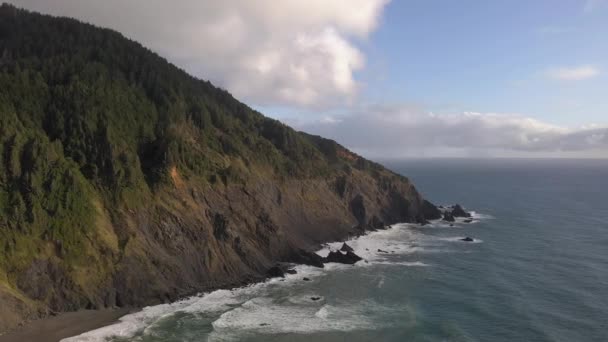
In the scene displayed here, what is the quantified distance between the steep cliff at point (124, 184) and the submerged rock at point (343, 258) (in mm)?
6062

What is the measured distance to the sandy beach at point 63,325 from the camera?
42688 mm

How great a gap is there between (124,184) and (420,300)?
136ft

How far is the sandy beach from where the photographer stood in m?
42.7

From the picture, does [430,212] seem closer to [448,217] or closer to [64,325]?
[448,217]

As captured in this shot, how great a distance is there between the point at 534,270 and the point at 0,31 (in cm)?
9911

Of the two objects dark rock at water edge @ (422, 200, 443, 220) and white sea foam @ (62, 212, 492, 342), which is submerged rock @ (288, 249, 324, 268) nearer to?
white sea foam @ (62, 212, 492, 342)

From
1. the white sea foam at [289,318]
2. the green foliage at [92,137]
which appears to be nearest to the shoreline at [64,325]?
the green foliage at [92,137]

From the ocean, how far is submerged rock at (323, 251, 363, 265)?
1831mm

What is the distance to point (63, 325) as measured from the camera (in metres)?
45.8

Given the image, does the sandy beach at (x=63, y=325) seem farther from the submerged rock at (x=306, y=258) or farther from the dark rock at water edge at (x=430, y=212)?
the dark rock at water edge at (x=430, y=212)

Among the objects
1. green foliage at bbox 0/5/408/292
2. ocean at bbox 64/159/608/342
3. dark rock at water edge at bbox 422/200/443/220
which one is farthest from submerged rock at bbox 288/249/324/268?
dark rock at water edge at bbox 422/200/443/220

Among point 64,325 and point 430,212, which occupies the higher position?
point 430,212

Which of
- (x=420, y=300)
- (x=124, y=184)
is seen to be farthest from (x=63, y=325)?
(x=420, y=300)

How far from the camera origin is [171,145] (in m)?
67.8
